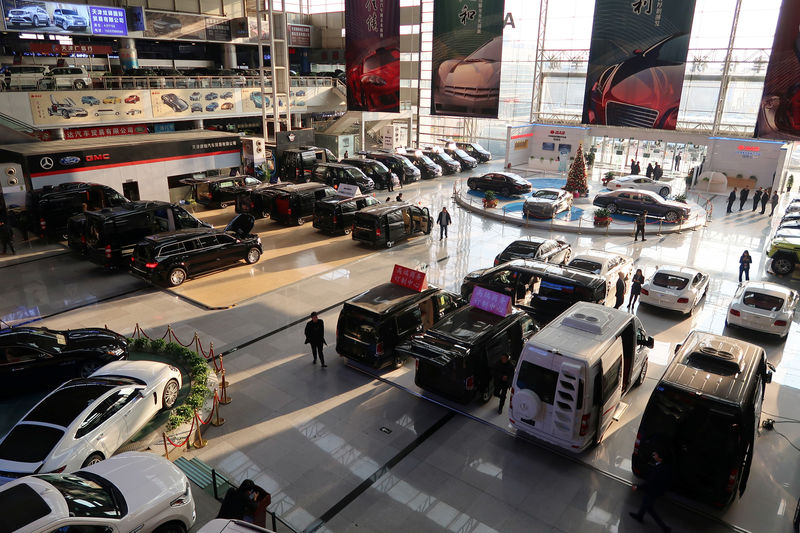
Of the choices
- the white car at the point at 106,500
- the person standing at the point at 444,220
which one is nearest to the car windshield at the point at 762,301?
the person standing at the point at 444,220

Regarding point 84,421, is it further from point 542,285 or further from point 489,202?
point 489,202

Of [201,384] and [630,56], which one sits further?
[630,56]

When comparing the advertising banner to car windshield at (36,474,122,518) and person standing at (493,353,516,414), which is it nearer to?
car windshield at (36,474,122,518)

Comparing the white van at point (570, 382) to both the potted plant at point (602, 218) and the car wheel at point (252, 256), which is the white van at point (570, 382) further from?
the potted plant at point (602, 218)

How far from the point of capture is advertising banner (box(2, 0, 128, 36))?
102 ft

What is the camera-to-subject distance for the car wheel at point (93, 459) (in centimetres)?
743

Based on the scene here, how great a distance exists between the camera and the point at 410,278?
11.4m

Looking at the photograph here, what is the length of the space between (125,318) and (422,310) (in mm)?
7670

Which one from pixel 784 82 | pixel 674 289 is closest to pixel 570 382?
pixel 674 289

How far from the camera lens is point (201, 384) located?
9539 millimetres

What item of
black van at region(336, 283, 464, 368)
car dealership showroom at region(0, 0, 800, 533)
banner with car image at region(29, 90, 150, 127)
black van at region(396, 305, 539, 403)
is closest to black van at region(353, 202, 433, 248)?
car dealership showroom at region(0, 0, 800, 533)

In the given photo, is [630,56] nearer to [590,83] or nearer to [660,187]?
[590,83]

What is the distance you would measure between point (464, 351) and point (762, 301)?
802 cm

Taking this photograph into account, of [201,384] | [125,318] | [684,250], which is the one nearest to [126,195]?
[125,318]
